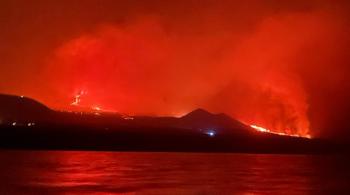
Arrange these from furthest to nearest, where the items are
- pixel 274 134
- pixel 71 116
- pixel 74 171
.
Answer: pixel 71 116 → pixel 274 134 → pixel 74 171

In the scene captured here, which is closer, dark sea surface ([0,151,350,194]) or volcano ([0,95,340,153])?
dark sea surface ([0,151,350,194])

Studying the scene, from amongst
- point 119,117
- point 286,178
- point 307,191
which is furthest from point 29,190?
point 119,117

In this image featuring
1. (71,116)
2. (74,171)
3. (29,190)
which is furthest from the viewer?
(71,116)

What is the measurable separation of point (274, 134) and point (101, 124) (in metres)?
59.3

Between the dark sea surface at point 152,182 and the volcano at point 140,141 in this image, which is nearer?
the dark sea surface at point 152,182

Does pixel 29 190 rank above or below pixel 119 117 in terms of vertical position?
below

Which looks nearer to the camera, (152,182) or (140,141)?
(152,182)

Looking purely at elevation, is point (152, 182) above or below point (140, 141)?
below

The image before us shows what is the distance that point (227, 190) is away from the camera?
3219 centimetres

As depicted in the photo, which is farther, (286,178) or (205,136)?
(205,136)

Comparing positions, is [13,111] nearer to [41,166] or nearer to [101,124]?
[101,124]

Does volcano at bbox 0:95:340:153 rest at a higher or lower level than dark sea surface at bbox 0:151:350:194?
higher

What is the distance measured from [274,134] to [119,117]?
68781 millimetres

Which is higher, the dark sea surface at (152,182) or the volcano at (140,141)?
the volcano at (140,141)
